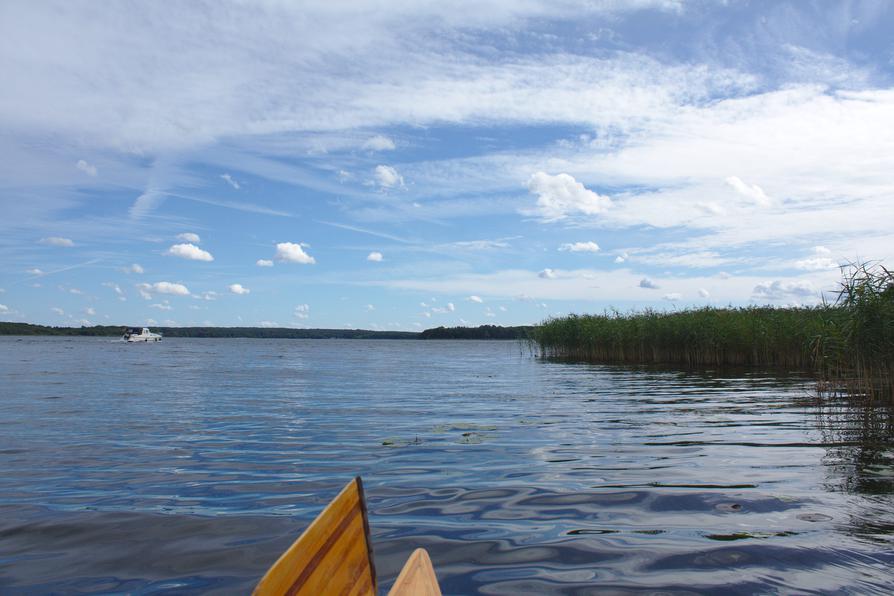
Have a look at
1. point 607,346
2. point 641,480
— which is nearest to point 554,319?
point 607,346

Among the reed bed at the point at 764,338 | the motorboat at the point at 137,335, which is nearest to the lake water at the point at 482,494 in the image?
the reed bed at the point at 764,338

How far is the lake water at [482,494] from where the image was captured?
5285 mm

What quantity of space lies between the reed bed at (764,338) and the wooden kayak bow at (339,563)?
13.6m

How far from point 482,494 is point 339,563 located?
4932 mm

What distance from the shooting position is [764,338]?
2766 centimetres

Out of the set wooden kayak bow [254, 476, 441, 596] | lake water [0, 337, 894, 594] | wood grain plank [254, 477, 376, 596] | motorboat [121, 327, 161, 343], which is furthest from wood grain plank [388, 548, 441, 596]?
motorboat [121, 327, 161, 343]

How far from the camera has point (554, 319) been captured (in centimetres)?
4447

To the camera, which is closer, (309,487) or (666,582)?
(666,582)

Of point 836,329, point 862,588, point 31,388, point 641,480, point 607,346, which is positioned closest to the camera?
point 862,588

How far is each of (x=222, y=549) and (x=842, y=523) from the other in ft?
19.5

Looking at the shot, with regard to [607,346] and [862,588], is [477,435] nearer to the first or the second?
[862,588]

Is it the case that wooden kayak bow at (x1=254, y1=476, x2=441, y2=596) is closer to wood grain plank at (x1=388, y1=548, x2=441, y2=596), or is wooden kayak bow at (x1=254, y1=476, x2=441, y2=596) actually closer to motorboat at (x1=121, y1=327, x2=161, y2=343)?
wood grain plank at (x1=388, y1=548, x2=441, y2=596)

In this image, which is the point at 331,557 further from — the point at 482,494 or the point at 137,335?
the point at 137,335

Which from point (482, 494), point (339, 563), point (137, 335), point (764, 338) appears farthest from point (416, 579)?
point (137, 335)
